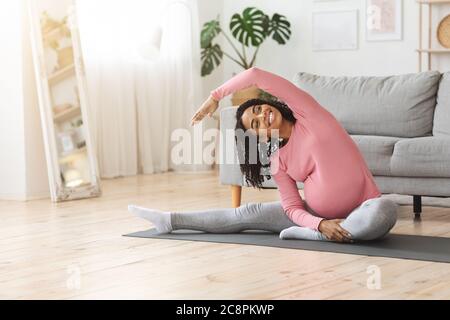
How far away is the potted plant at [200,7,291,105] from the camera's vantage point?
24.5 feet

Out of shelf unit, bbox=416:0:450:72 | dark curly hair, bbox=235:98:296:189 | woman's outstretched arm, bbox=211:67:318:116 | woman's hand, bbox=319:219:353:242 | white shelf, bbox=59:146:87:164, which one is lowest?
woman's hand, bbox=319:219:353:242

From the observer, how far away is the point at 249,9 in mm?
7523

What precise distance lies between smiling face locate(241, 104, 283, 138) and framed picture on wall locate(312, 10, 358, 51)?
379 cm

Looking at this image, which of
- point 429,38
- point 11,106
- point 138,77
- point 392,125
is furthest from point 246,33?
point 392,125

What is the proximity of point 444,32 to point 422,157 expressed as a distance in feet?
9.04

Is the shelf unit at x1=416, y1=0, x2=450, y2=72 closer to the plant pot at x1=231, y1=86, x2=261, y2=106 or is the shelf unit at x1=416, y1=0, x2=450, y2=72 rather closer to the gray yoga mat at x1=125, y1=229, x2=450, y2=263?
the plant pot at x1=231, y1=86, x2=261, y2=106

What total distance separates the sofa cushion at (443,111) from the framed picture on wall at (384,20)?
7.40 feet

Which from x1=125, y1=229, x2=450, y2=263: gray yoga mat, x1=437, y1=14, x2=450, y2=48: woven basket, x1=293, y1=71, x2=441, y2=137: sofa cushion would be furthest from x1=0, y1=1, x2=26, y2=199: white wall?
x1=437, y1=14, x2=450, y2=48: woven basket

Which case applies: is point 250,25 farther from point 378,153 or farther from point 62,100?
point 378,153

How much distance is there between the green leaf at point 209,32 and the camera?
762 centimetres

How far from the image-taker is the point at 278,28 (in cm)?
760

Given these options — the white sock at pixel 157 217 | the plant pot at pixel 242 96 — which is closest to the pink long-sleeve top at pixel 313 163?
the white sock at pixel 157 217
